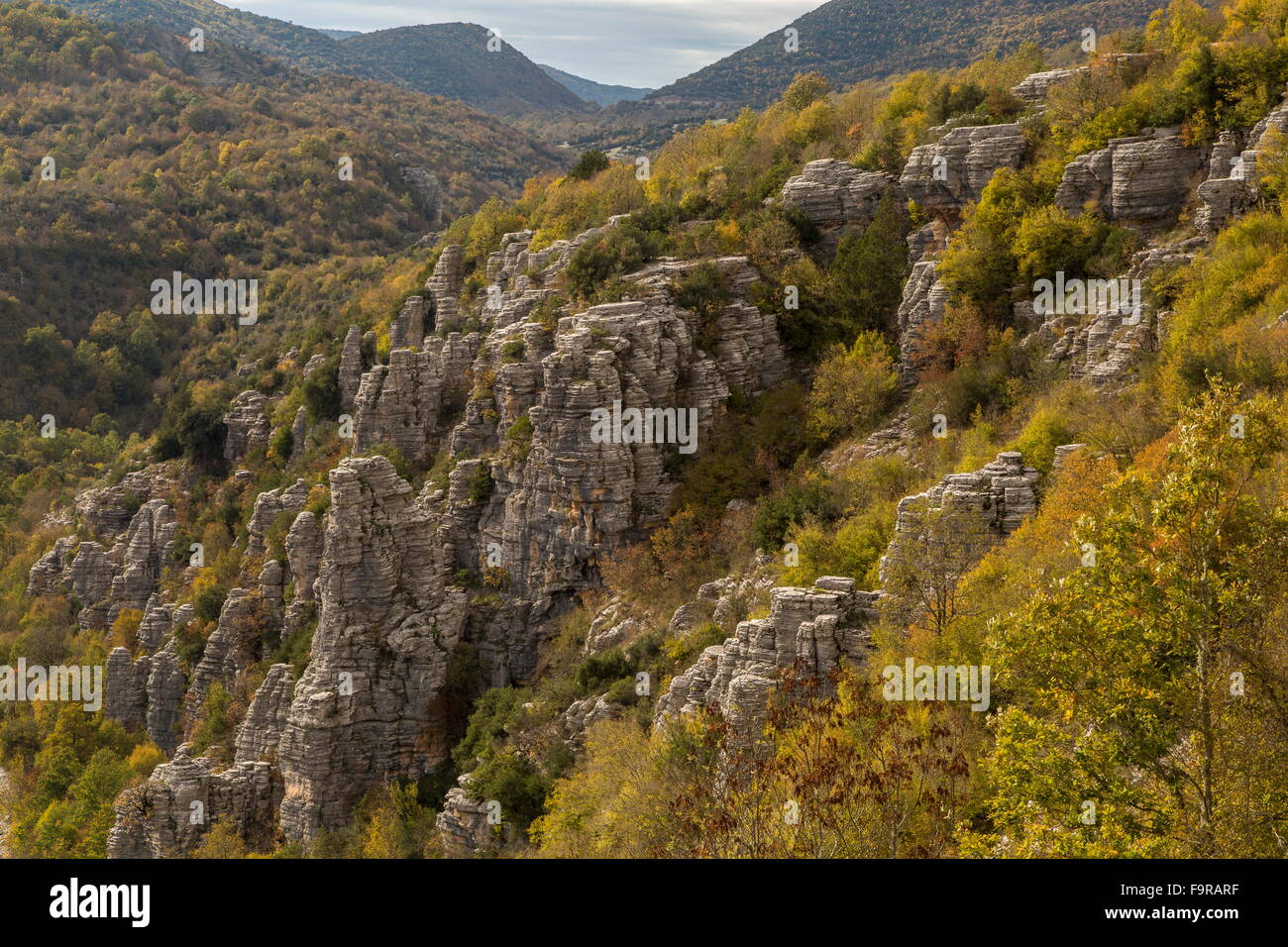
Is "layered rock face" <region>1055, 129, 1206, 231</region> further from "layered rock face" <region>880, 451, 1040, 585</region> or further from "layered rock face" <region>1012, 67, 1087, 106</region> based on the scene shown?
"layered rock face" <region>880, 451, 1040, 585</region>

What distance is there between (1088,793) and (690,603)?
19.5m

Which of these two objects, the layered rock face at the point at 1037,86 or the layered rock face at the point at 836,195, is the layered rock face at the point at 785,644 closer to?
the layered rock face at the point at 836,195

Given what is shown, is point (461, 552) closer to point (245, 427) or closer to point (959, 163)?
point (959, 163)

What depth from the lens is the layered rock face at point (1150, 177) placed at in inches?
1340

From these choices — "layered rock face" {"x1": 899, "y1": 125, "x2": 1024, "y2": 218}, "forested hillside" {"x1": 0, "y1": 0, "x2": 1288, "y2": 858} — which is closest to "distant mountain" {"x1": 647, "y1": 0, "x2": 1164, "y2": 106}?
"forested hillside" {"x1": 0, "y1": 0, "x2": 1288, "y2": 858}

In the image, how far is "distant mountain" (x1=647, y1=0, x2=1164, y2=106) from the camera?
9350 cm

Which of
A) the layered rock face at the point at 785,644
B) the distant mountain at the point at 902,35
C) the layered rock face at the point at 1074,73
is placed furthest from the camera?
the distant mountain at the point at 902,35

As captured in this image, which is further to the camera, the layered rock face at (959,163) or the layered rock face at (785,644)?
the layered rock face at (959,163)

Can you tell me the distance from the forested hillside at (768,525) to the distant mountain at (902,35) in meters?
51.2

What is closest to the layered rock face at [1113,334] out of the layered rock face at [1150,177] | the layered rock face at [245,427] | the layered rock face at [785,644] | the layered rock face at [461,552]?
the layered rock face at [1150,177]

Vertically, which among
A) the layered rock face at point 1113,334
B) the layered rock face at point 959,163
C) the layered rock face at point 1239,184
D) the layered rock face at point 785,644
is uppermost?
the layered rock face at point 959,163

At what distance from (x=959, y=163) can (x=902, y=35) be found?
328ft

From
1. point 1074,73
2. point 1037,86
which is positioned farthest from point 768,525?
point 1037,86

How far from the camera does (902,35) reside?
128625mm
